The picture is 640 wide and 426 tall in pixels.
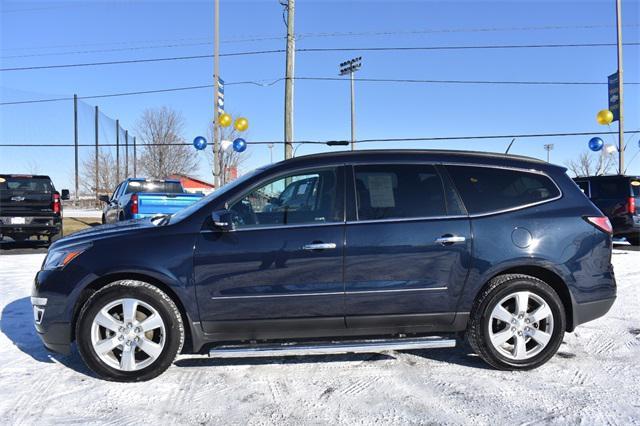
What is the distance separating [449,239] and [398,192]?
0.54 metres

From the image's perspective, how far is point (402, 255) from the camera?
378 cm

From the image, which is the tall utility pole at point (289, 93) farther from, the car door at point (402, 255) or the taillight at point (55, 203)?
the car door at point (402, 255)

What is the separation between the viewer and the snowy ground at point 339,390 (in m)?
3.15

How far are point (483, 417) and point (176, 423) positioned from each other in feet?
6.34

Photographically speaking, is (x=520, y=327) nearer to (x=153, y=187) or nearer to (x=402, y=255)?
(x=402, y=255)

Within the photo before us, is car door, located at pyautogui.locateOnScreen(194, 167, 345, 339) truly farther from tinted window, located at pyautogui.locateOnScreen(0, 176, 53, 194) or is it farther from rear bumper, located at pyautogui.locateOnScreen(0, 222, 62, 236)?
tinted window, located at pyautogui.locateOnScreen(0, 176, 53, 194)

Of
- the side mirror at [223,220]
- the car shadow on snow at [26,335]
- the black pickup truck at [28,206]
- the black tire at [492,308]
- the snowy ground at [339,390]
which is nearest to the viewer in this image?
the snowy ground at [339,390]

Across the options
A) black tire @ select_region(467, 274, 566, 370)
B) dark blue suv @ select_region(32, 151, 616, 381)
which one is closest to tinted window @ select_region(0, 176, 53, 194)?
dark blue suv @ select_region(32, 151, 616, 381)

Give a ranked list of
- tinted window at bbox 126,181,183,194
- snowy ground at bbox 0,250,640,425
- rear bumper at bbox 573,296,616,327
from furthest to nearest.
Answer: tinted window at bbox 126,181,183,194
rear bumper at bbox 573,296,616,327
snowy ground at bbox 0,250,640,425

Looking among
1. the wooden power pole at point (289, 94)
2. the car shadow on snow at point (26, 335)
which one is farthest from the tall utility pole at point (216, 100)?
the car shadow on snow at point (26, 335)

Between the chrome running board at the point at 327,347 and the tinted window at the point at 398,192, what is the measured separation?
98 centimetres

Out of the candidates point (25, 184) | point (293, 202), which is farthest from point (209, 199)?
point (25, 184)

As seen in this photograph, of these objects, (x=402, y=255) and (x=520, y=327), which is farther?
(x=520, y=327)

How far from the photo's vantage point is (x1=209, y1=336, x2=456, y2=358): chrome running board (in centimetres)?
368
